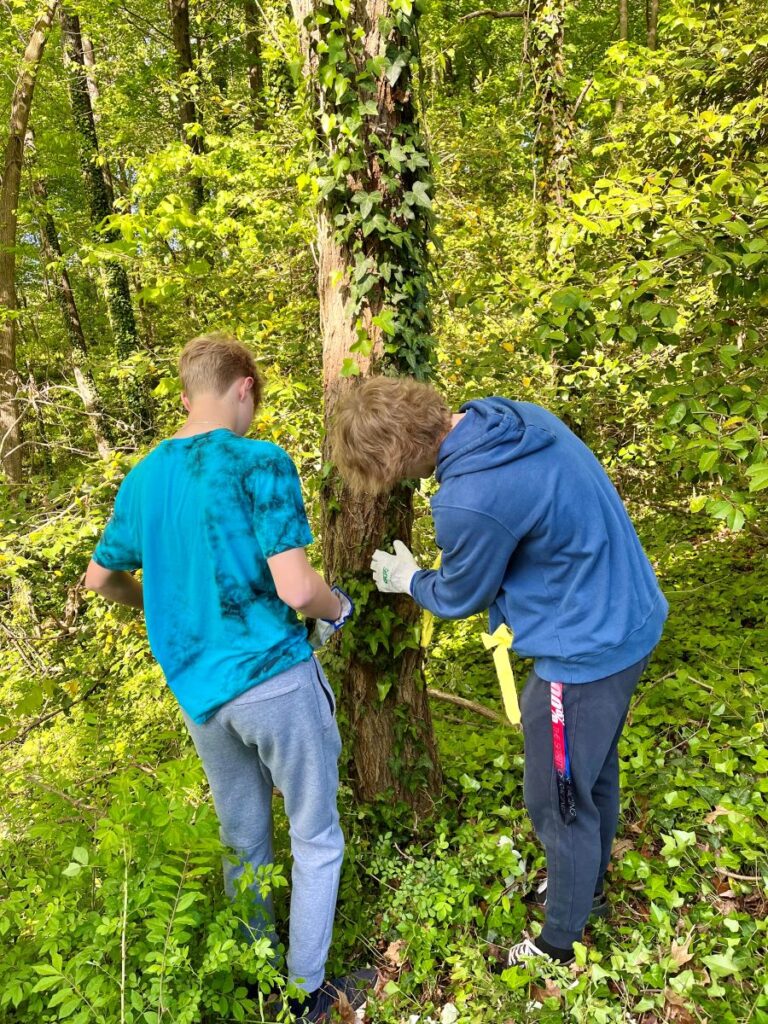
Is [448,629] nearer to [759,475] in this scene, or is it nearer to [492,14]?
[759,475]

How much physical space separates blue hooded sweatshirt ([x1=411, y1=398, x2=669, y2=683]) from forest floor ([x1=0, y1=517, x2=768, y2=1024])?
0.99 metres

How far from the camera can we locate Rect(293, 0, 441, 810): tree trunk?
224 cm

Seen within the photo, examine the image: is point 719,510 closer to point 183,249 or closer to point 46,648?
point 183,249

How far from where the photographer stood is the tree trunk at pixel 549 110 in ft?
17.5

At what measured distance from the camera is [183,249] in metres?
5.62

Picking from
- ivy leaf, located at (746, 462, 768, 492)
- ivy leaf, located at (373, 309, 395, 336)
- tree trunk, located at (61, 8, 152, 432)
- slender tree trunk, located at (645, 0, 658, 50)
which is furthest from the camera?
tree trunk, located at (61, 8, 152, 432)

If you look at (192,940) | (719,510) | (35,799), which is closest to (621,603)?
(719,510)

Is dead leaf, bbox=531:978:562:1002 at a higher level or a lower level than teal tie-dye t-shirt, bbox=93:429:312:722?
lower

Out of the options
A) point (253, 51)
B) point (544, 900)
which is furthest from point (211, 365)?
point (253, 51)

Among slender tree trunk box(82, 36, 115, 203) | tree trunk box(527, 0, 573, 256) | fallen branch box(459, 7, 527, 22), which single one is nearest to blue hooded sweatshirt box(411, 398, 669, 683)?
tree trunk box(527, 0, 573, 256)

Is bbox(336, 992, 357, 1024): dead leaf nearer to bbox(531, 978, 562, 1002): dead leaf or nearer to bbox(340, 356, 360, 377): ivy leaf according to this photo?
bbox(531, 978, 562, 1002): dead leaf

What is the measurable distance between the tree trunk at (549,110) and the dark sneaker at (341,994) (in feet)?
16.6

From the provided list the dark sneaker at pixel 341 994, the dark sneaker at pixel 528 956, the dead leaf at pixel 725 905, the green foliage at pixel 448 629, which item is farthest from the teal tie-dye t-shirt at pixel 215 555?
the dead leaf at pixel 725 905

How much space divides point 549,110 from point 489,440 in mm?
5076
